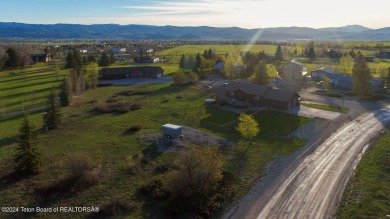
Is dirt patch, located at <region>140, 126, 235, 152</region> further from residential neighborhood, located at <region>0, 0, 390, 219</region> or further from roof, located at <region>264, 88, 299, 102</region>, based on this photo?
roof, located at <region>264, 88, 299, 102</region>

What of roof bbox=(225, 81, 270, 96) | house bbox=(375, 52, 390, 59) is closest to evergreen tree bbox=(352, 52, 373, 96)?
roof bbox=(225, 81, 270, 96)

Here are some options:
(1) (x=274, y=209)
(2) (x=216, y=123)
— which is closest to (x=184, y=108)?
(2) (x=216, y=123)

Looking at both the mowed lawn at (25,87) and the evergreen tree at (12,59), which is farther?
the evergreen tree at (12,59)

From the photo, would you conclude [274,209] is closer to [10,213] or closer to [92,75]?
[10,213]

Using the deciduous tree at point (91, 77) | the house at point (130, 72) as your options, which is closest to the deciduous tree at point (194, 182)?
the deciduous tree at point (91, 77)

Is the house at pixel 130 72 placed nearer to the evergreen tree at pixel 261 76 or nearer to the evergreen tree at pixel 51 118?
the evergreen tree at pixel 261 76

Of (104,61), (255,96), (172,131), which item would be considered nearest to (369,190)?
(172,131)

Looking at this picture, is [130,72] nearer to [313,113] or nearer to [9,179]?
[313,113]
